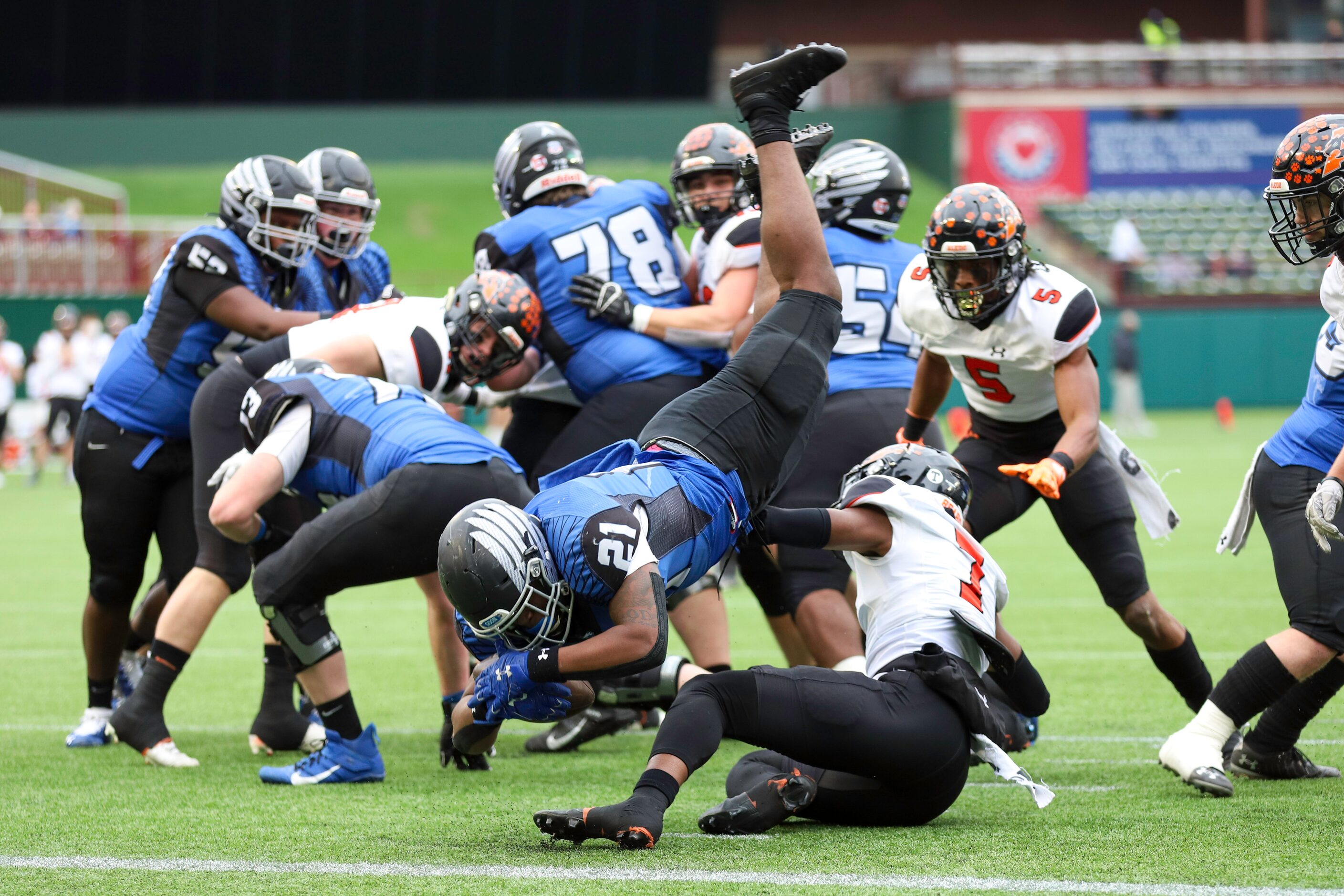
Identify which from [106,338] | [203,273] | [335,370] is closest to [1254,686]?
[335,370]

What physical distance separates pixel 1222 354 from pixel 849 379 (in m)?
20.6

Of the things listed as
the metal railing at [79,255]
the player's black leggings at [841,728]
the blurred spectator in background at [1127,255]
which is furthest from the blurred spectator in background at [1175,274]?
the player's black leggings at [841,728]

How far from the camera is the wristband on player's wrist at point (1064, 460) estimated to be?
4098 millimetres

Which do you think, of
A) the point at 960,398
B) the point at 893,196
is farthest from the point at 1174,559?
the point at 960,398

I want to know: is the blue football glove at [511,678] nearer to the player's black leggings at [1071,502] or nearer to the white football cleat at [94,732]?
the player's black leggings at [1071,502]

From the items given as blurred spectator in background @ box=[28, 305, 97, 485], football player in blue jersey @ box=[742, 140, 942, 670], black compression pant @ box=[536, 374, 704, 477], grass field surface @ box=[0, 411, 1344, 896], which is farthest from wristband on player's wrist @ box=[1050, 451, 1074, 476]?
blurred spectator in background @ box=[28, 305, 97, 485]

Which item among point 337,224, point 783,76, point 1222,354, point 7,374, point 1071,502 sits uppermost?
point 783,76

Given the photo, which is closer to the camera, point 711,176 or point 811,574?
point 811,574

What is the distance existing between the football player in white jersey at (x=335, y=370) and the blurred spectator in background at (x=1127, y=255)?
21.4m

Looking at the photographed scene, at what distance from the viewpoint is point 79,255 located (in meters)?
21.2

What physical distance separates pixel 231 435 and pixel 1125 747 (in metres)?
2.98

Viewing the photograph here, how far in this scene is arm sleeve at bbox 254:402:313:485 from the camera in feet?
13.6

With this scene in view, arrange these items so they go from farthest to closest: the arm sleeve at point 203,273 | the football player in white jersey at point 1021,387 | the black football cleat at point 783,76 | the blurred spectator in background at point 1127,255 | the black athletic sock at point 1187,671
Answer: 1. the blurred spectator in background at point 1127,255
2. the arm sleeve at point 203,273
3. the black athletic sock at point 1187,671
4. the football player in white jersey at point 1021,387
5. the black football cleat at point 783,76

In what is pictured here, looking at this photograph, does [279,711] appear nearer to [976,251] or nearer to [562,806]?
[562,806]
